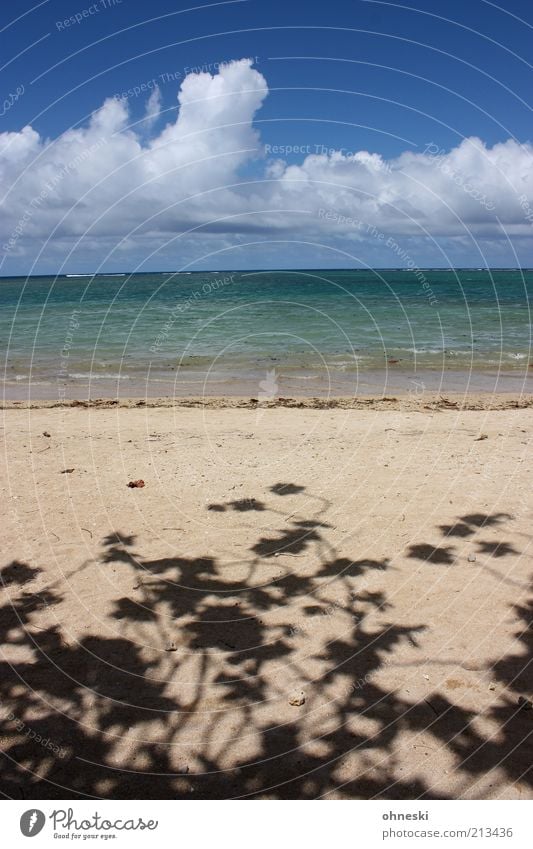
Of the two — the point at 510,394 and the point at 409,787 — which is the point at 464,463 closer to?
the point at 409,787

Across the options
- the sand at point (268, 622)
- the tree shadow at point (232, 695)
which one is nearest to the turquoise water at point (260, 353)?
the sand at point (268, 622)

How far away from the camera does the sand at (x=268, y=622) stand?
14.0ft

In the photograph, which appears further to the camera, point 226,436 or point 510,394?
point 510,394

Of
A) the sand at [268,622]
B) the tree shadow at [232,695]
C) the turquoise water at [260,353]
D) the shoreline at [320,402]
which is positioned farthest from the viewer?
the turquoise water at [260,353]

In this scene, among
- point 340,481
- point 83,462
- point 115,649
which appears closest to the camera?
point 115,649

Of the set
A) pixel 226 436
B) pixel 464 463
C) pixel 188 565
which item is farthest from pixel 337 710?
pixel 226 436

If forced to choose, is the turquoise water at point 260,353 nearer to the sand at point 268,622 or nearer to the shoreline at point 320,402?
the shoreline at point 320,402

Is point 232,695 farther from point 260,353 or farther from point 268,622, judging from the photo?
point 260,353

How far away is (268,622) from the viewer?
5871 mm

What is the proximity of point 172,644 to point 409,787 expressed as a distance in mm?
2400

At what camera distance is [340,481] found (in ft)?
29.8

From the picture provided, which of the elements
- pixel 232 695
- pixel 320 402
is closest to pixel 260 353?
pixel 320 402

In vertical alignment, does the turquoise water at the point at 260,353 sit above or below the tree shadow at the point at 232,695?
above

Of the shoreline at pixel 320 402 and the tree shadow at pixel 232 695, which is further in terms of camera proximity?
the shoreline at pixel 320 402
